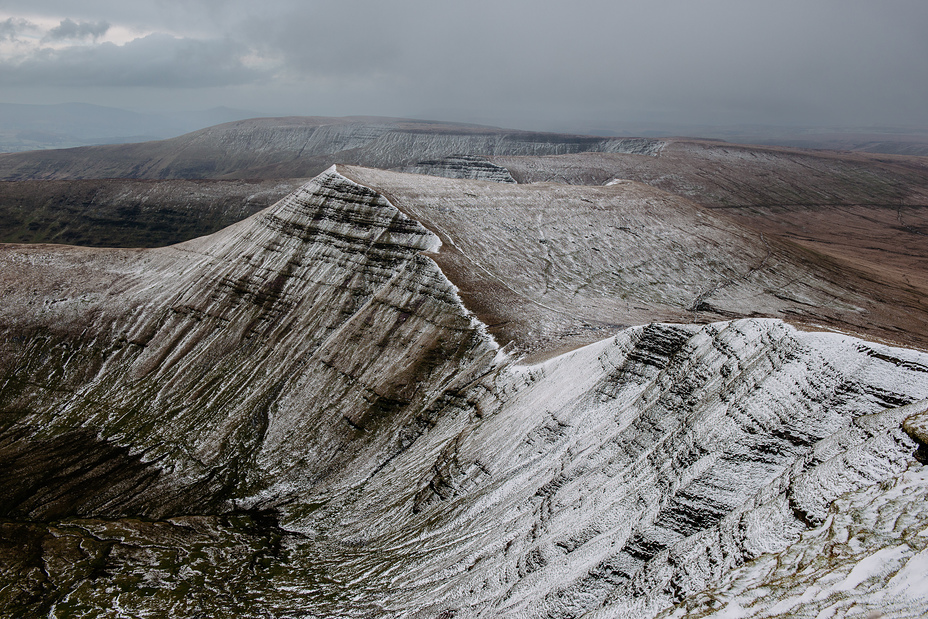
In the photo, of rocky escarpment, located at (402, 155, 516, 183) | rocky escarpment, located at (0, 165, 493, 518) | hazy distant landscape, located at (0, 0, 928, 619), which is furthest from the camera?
rocky escarpment, located at (402, 155, 516, 183)

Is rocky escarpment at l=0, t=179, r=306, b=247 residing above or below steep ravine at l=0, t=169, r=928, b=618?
above

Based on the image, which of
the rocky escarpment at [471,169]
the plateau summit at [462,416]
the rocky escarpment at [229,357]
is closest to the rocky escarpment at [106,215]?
the rocky escarpment at [471,169]

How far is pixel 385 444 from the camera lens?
1810 inches

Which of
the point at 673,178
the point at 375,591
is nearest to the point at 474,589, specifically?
the point at 375,591

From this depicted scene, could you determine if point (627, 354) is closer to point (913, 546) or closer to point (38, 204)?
point (913, 546)

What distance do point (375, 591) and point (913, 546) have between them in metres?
28.1

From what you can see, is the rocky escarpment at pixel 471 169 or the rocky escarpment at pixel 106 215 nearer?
the rocky escarpment at pixel 471 169

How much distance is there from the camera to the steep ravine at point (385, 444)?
20594mm

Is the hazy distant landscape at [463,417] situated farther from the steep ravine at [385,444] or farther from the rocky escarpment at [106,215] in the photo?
the rocky escarpment at [106,215]

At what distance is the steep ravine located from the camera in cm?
2059

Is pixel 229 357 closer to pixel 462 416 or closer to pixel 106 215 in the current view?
pixel 462 416

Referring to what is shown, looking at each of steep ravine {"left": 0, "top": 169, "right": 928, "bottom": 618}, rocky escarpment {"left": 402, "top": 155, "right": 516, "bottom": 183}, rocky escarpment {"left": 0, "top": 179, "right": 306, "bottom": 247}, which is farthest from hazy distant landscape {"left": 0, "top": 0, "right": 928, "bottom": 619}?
rocky escarpment {"left": 0, "top": 179, "right": 306, "bottom": 247}

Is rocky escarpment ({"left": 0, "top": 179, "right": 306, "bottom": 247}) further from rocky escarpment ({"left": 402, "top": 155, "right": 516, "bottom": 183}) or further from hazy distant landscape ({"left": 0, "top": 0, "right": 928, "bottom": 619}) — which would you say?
hazy distant landscape ({"left": 0, "top": 0, "right": 928, "bottom": 619})

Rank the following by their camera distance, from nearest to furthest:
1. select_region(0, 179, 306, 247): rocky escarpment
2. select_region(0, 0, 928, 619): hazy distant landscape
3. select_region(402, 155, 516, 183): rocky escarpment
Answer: select_region(0, 0, 928, 619): hazy distant landscape → select_region(402, 155, 516, 183): rocky escarpment → select_region(0, 179, 306, 247): rocky escarpment
